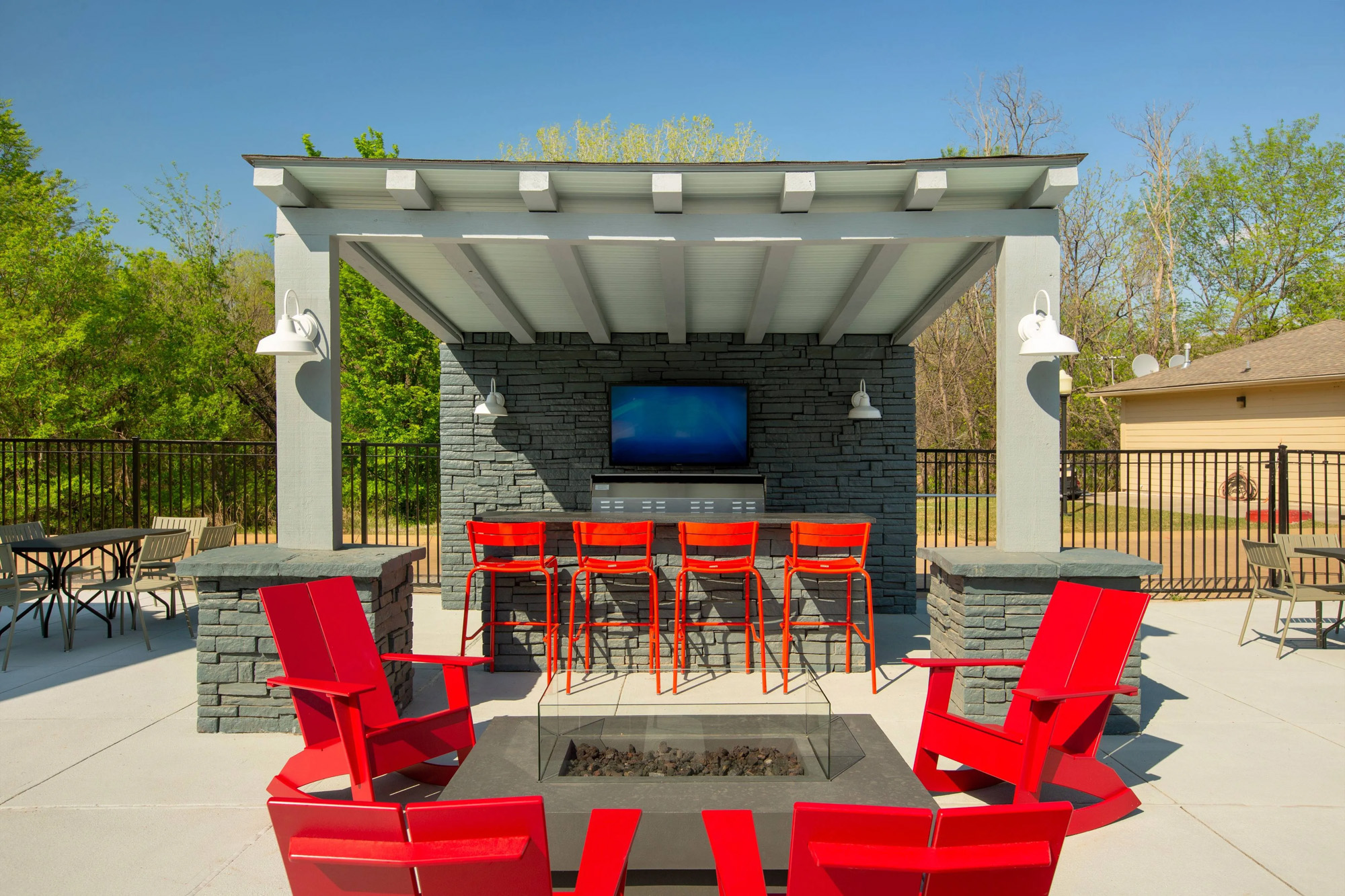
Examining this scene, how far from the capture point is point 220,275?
51.8ft

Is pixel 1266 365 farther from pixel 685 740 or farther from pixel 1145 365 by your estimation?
pixel 685 740

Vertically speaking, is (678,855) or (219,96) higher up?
(219,96)

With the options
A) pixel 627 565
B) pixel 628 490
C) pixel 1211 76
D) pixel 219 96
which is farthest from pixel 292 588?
pixel 1211 76

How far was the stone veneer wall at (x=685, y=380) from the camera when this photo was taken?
7301 millimetres

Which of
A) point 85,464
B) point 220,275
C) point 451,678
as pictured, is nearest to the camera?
point 451,678

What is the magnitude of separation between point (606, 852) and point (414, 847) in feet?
1.46

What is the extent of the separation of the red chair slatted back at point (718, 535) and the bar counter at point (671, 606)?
349mm

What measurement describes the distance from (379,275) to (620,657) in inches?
125

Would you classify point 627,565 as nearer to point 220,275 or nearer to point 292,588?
point 292,588

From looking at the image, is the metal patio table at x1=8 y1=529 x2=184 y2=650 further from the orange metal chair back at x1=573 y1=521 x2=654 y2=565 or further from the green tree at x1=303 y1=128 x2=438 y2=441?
the green tree at x1=303 y1=128 x2=438 y2=441

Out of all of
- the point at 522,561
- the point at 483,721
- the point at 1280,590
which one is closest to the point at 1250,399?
the point at 1280,590

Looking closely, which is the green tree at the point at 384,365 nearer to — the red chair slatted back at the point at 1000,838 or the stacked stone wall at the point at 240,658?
the stacked stone wall at the point at 240,658

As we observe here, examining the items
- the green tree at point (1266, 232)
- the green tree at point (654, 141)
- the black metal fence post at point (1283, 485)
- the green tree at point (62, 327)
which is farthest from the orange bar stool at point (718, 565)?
the green tree at point (1266, 232)

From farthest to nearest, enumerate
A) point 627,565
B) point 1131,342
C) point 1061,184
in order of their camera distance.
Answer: point 1131,342 → point 627,565 → point 1061,184
